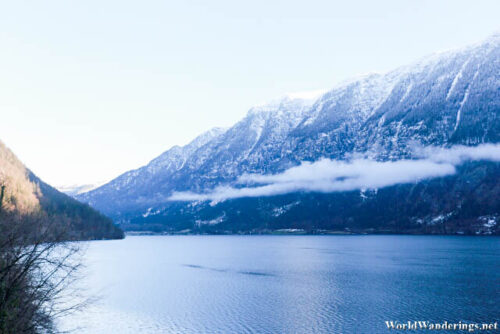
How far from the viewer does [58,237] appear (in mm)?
22438

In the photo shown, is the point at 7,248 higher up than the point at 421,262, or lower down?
higher up

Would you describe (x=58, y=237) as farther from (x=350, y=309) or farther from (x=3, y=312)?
(x=350, y=309)

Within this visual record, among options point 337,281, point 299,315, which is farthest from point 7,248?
point 337,281

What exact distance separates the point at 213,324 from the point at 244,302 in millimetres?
14624

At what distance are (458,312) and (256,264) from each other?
3174 inches

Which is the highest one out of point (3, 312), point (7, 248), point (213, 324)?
point (7, 248)

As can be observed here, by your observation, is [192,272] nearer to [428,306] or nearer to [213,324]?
[213,324]

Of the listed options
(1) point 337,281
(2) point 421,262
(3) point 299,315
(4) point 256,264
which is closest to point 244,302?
(3) point 299,315

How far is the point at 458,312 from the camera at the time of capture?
2229 inches

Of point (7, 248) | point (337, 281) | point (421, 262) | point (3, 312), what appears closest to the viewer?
point (3, 312)

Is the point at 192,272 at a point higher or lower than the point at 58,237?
lower

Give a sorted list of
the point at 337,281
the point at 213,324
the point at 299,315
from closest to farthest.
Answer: the point at 213,324, the point at 299,315, the point at 337,281

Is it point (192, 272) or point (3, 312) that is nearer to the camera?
point (3, 312)

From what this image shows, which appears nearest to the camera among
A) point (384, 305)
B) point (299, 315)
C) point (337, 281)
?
point (299, 315)
